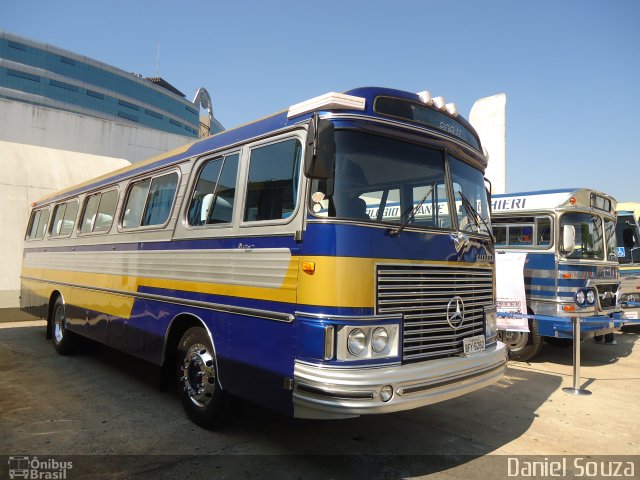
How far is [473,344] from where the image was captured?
414 cm

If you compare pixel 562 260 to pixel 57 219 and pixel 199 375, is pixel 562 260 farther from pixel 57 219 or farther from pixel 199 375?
pixel 57 219

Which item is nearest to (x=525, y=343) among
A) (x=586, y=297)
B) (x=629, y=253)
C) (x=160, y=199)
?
(x=586, y=297)

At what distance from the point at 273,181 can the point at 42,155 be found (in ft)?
50.2

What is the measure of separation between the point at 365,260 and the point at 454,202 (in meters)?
1.36

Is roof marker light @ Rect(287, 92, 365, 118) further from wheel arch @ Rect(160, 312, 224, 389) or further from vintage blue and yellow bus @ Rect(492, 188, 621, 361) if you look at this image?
vintage blue and yellow bus @ Rect(492, 188, 621, 361)

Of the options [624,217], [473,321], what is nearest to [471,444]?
[473,321]

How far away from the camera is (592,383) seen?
6.86 m

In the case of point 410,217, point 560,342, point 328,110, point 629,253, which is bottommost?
point 560,342

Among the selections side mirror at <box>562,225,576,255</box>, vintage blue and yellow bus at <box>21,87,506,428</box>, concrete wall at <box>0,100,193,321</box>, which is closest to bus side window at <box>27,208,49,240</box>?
concrete wall at <box>0,100,193,321</box>

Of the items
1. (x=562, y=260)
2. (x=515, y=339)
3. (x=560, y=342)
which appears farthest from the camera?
(x=560, y=342)

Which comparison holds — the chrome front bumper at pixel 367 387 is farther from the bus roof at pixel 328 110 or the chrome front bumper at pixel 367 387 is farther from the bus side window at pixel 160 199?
the bus side window at pixel 160 199

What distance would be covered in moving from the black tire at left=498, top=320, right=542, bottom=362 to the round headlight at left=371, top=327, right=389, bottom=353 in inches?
213

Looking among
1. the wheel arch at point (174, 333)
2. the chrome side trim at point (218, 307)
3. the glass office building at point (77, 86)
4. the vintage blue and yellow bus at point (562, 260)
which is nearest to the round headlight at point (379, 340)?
the chrome side trim at point (218, 307)

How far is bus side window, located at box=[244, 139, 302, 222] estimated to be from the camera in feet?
12.4
